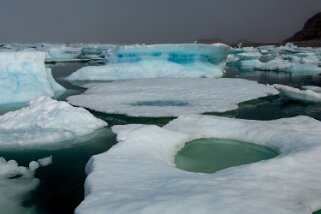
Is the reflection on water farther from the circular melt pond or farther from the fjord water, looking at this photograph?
the circular melt pond

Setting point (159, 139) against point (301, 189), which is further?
point (159, 139)

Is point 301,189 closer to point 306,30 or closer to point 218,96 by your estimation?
point 218,96

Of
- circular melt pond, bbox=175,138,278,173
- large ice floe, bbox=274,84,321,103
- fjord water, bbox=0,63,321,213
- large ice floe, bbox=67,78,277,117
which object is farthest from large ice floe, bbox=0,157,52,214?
large ice floe, bbox=274,84,321,103

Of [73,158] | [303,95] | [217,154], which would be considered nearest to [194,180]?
[217,154]

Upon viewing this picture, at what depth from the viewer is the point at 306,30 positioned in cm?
10056

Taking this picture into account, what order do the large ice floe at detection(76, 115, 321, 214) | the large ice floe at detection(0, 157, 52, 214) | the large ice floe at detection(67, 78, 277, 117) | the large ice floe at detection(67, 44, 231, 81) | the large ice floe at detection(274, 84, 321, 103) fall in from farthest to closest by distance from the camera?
the large ice floe at detection(67, 44, 231, 81) < the large ice floe at detection(274, 84, 321, 103) < the large ice floe at detection(67, 78, 277, 117) < the large ice floe at detection(0, 157, 52, 214) < the large ice floe at detection(76, 115, 321, 214)

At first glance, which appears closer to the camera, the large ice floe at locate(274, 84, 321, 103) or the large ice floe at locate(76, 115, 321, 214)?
the large ice floe at locate(76, 115, 321, 214)

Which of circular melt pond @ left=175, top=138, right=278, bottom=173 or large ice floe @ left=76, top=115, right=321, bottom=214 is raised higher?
large ice floe @ left=76, top=115, right=321, bottom=214

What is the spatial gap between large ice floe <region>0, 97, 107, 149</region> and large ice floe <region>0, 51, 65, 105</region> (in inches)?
163

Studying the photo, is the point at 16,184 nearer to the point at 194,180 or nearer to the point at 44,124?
the point at 194,180

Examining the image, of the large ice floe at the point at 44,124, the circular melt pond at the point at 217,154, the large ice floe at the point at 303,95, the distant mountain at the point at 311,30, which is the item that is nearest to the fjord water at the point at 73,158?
the circular melt pond at the point at 217,154

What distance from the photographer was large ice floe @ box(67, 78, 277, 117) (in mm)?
10039

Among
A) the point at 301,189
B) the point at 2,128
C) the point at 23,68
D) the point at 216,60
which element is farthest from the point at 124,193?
the point at 216,60

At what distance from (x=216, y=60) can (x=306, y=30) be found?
289 feet
